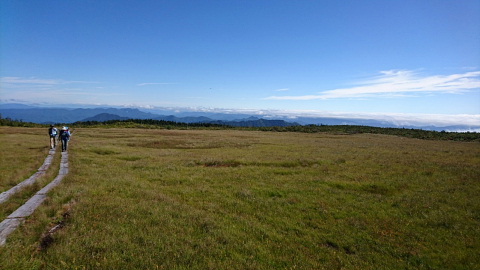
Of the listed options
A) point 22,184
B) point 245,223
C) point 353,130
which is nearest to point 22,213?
point 22,184

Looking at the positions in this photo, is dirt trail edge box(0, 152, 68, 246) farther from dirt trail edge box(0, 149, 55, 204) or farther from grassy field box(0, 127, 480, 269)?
dirt trail edge box(0, 149, 55, 204)

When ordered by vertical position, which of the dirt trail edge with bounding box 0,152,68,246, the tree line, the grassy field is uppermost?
the tree line

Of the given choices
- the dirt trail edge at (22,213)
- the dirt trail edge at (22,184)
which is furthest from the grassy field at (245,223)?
the dirt trail edge at (22,184)

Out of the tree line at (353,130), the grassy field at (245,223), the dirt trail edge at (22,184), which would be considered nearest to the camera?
the grassy field at (245,223)

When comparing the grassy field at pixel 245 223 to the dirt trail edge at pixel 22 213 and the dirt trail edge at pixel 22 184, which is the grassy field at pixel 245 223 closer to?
the dirt trail edge at pixel 22 213

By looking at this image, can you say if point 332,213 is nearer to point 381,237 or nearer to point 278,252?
point 381,237

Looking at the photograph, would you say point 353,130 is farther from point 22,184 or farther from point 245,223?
point 22,184

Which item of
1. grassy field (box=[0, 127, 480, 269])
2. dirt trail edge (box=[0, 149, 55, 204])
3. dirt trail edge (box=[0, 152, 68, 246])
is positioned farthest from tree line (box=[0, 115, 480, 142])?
dirt trail edge (box=[0, 152, 68, 246])

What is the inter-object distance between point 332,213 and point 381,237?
2.77 metres

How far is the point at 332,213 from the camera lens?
43.1 feet

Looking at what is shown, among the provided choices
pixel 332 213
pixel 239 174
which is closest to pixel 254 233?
pixel 332 213

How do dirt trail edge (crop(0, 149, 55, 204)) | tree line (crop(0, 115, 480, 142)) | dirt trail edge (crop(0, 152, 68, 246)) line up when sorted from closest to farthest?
dirt trail edge (crop(0, 152, 68, 246)) → dirt trail edge (crop(0, 149, 55, 204)) → tree line (crop(0, 115, 480, 142))

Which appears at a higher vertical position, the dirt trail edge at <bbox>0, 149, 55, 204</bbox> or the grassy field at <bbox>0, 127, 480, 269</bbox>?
the dirt trail edge at <bbox>0, 149, 55, 204</bbox>

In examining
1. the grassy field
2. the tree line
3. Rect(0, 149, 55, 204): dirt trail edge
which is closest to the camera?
the grassy field
